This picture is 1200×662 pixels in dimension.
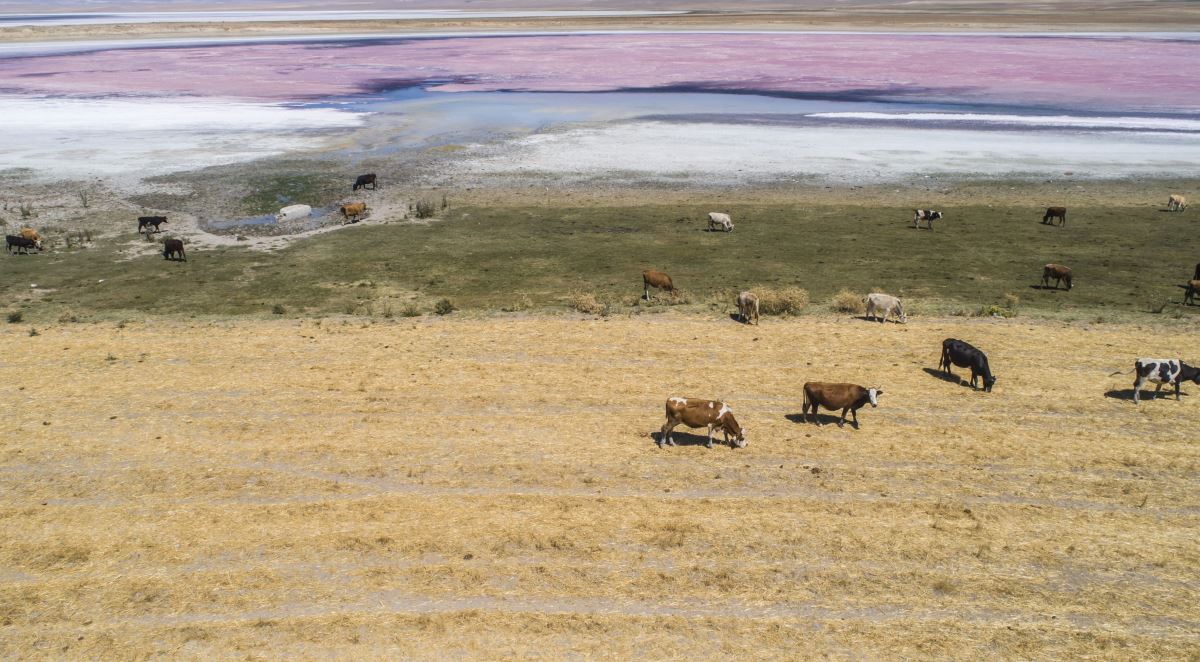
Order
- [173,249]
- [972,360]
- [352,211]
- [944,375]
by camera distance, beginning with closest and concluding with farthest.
A: [972,360]
[944,375]
[173,249]
[352,211]

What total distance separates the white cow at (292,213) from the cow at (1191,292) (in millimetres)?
35899

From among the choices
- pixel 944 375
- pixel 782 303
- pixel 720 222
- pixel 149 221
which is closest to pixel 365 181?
pixel 149 221

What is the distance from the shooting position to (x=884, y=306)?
998 inches

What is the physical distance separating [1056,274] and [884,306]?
7881mm

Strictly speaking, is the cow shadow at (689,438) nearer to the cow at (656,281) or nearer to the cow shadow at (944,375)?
the cow shadow at (944,375)

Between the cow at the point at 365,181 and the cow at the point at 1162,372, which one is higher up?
the cow at the point at 365,181

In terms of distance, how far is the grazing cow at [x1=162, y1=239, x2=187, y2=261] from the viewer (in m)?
32.9

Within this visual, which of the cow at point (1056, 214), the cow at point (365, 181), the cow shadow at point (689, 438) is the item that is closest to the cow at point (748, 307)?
the cow shadow at point (689, 438)

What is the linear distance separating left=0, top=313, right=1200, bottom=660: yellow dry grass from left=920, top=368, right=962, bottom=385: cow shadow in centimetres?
26

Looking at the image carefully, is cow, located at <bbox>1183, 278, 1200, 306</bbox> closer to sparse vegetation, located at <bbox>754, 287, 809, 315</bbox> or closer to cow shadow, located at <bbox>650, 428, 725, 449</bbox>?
sparse vegetation, located at <bbox>754, 287, 809, 315</bbox>

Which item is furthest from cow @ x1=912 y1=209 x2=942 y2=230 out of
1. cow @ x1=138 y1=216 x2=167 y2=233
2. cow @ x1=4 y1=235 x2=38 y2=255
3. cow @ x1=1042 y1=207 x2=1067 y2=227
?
cow @ x1=4 y1=235 x2=38 y2=255

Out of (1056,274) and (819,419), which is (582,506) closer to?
(819,419)

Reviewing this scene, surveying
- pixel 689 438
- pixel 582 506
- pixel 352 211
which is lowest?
→ pixel 582 506

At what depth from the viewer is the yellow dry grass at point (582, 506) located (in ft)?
40.3
